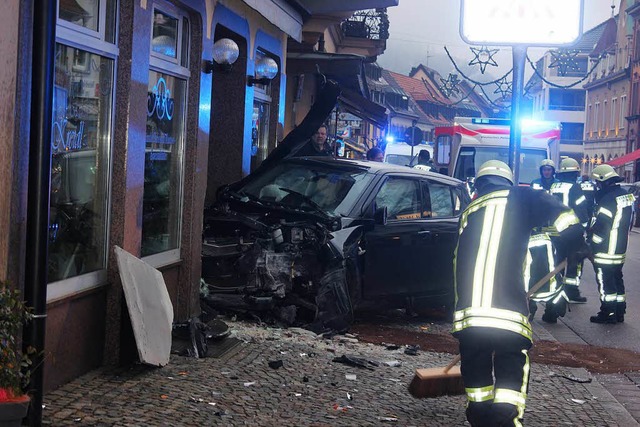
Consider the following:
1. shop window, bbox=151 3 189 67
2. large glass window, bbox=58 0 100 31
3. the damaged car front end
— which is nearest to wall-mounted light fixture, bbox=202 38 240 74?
shop window, bbox=151 3 189 67

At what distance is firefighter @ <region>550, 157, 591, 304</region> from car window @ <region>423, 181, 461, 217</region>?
7.01 ft

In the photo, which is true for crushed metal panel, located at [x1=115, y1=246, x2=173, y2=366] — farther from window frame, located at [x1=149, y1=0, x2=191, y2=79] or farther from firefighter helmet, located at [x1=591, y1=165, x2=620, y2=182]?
firefighter helmet, located at [x1=591, y1=165, x2=620, y2=182]

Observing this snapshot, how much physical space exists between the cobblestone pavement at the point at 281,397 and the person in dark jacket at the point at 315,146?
3.55 m

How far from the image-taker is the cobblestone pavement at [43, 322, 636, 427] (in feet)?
20.2

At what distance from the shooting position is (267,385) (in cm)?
717

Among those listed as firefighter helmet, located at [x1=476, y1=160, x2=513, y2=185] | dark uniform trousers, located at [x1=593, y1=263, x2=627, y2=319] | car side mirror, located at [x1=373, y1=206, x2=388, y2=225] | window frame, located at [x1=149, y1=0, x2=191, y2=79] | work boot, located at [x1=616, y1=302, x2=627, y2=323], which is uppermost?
window frame, located at [x1=149, y1=0, x2=191, y2=79]

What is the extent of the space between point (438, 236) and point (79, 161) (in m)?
4.90

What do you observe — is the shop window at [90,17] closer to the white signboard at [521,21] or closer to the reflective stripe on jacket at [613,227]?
the white signboard at [521,21]

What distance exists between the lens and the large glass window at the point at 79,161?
680 centimetres

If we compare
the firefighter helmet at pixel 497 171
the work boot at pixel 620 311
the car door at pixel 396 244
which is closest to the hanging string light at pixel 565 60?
the work boot at pixel 620 311

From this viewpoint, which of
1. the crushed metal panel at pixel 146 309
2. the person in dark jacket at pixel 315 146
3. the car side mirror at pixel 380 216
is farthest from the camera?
the person in dark jacket at pixel 315 146

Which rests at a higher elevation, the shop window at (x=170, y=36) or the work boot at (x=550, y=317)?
the shop window at (x=170, y=36)

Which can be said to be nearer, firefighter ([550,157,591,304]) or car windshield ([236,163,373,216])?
car windshield ([236,163,373,216])

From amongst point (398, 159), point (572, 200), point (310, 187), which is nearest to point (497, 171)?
point (310, 187)
